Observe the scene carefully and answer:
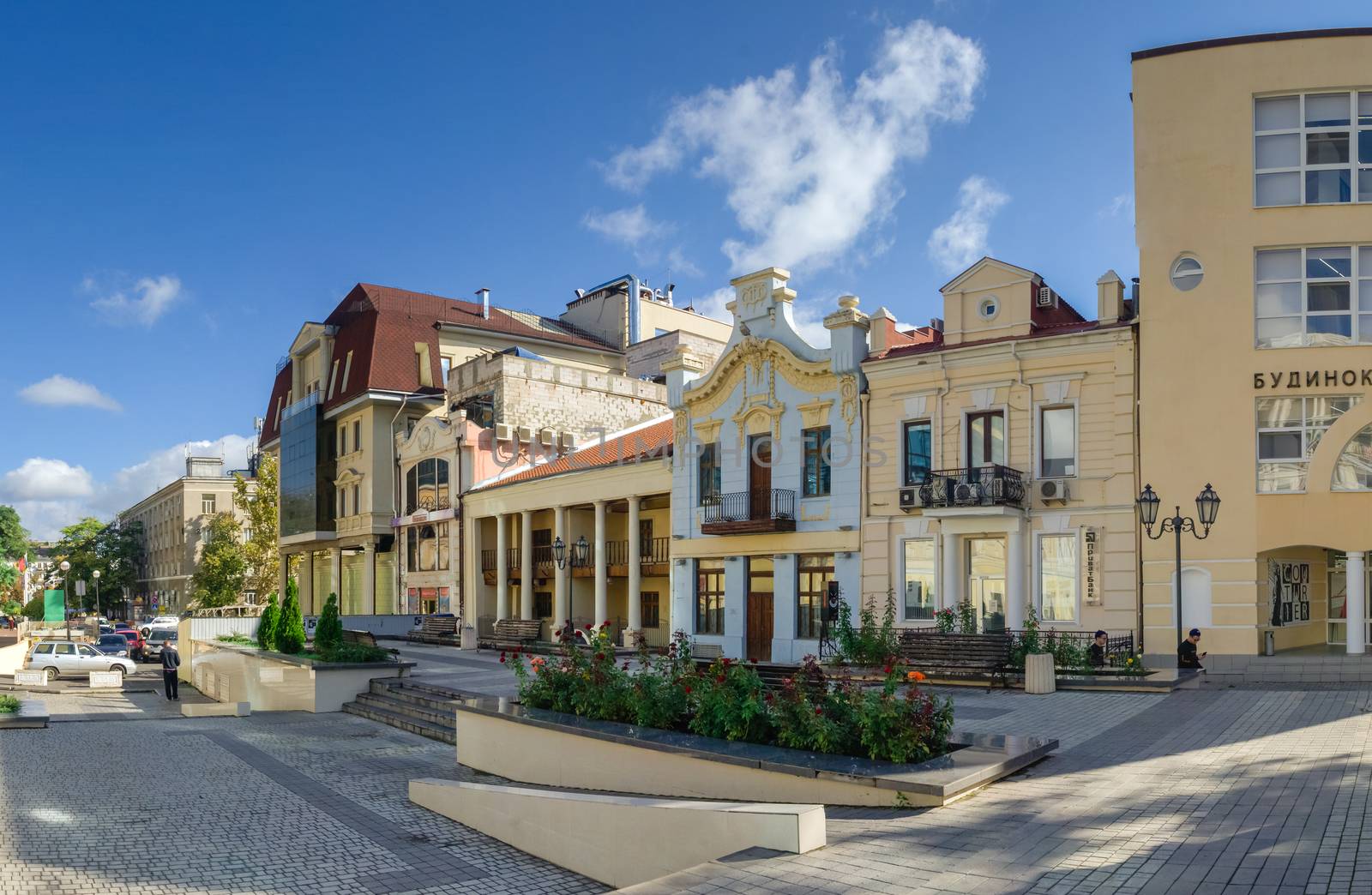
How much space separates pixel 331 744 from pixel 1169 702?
14.2 m

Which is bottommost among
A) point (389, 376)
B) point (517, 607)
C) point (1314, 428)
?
point (517, 607)

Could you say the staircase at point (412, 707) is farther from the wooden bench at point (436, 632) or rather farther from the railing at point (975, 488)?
the wooden bench at point (436, 632)

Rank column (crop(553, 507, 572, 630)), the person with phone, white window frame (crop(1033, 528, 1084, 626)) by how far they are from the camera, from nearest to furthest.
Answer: the person with phone
white window frame (crop(1033, 528, 1084, 626))
column (crop(553, 507, 572, 630))

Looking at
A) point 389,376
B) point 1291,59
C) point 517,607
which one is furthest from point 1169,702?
point 389,376

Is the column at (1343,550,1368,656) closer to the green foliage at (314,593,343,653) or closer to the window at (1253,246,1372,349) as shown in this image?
the window at (1253,246,1372,349)

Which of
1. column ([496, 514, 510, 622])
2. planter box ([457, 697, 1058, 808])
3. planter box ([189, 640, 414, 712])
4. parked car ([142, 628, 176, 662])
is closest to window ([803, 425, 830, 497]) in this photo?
planter box ([189, 640, 414, 712])

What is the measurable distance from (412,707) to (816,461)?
44.8 ft

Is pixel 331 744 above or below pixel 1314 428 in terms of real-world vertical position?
below

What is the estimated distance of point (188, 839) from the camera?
11.5 metres

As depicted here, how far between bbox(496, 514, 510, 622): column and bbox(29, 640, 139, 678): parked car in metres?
13.6

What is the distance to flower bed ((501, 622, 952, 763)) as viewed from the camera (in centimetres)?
1009

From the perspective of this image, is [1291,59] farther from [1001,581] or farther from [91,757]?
[91,757]

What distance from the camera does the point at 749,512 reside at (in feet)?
100

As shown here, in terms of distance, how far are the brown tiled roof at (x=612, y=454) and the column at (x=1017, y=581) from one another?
1252 centimetres
